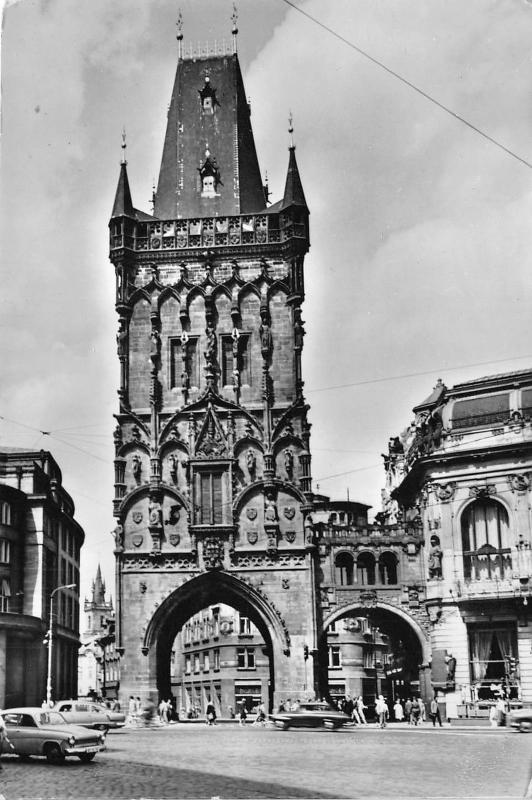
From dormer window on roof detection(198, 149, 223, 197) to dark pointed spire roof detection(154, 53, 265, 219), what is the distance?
0.12 metres

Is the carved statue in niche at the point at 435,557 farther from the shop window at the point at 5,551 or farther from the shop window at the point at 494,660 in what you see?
the shop window at the point at 5,551

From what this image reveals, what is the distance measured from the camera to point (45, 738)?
24734 millimetres

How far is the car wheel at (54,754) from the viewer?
24438 mm

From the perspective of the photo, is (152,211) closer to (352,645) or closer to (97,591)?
(352,645)

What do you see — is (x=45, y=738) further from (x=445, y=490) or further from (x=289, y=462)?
(x=289, y=462)

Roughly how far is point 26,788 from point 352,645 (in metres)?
64.9

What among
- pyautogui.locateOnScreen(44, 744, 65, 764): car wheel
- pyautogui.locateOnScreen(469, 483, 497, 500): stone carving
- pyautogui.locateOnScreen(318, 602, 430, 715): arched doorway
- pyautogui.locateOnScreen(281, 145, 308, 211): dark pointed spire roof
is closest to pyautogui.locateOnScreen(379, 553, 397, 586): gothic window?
pyautogui.locateOnScreen(469, 483, 497, 500): stone carving

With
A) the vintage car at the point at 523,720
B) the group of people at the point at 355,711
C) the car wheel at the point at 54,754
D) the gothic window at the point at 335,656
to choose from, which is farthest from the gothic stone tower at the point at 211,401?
the car wheel at the point at 54,754

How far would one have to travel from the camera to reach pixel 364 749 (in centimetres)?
2748

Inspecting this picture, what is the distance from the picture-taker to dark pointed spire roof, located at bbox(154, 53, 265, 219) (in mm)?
58875

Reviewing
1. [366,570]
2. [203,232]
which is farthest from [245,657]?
[203,232]

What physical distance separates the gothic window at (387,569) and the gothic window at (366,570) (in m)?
0.42

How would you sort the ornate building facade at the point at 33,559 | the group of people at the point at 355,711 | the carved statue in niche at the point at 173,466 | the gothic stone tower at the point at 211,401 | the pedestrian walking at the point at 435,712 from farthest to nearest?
the carved statue in niche at the point at 173,466
the gothic stone tower at the point at 211,401
the ornate building facade at the point at 33,559
the group of people at the point at 355,711
the pedestrian walking at the point at 435,712

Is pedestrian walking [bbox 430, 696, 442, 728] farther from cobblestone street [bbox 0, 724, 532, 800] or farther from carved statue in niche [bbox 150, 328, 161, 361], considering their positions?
carved statue in niche [bbox 150, 328, 161, 361]
